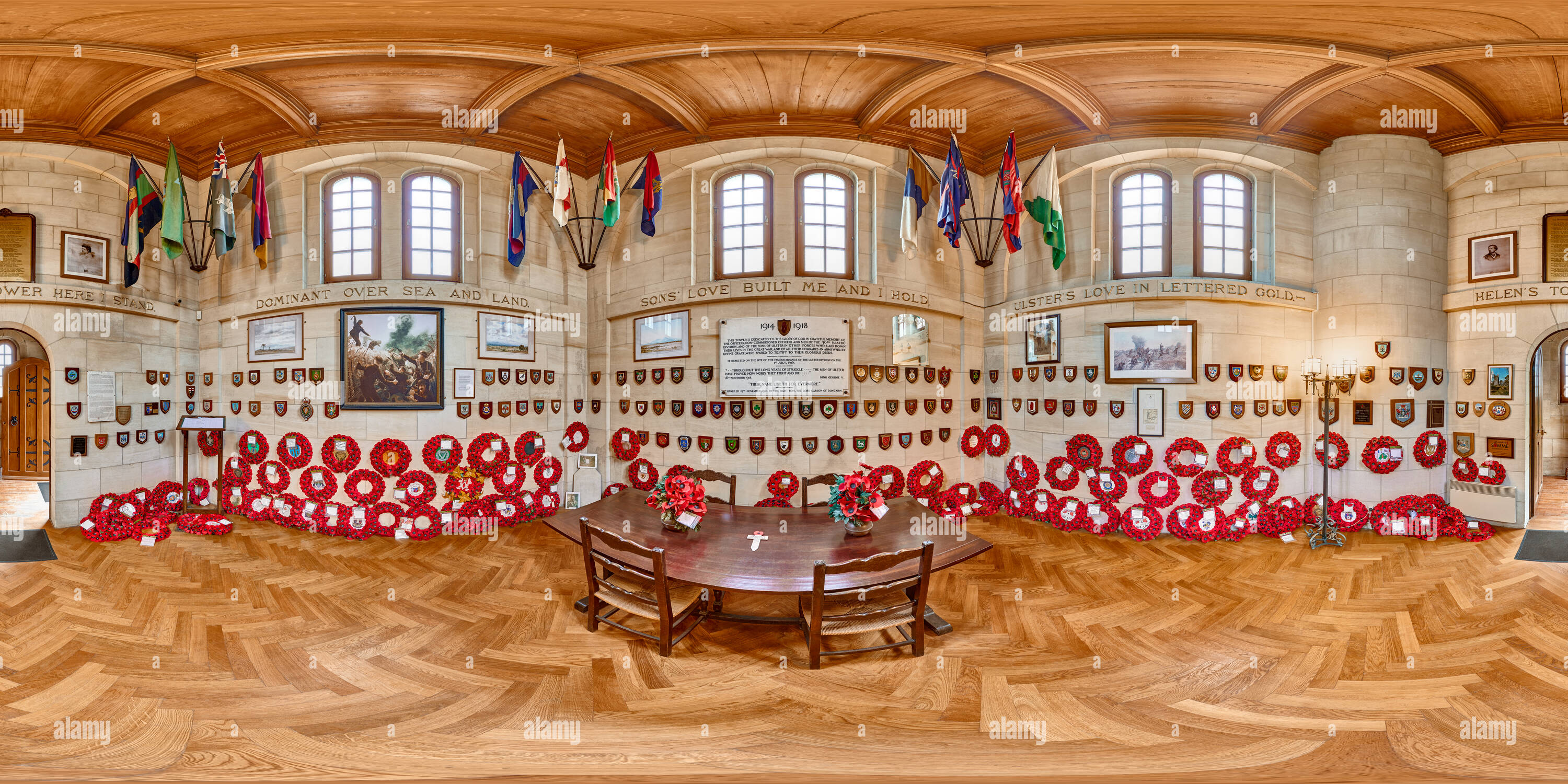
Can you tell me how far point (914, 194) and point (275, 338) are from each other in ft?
31.2

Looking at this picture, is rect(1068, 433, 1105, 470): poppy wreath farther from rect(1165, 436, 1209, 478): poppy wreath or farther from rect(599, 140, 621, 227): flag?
rect(599, 140, 621, 227): flag

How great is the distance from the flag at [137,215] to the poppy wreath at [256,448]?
2.59 metres

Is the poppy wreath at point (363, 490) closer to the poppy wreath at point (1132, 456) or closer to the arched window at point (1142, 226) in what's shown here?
the poppy wreath at point (1132, 456)

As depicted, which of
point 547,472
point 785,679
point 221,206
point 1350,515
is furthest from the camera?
point 547,472

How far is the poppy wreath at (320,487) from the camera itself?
7.83 metres

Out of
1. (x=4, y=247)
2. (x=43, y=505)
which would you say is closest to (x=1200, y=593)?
(x=4, y=247)

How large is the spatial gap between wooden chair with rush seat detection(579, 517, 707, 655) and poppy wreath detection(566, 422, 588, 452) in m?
4.28

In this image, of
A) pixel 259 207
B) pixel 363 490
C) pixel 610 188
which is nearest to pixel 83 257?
pixel 259 207

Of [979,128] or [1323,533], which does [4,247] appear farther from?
[1323,533]

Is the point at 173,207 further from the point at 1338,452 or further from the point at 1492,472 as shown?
the point at 1492,472

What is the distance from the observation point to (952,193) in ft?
25.2

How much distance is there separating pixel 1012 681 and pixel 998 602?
138cm

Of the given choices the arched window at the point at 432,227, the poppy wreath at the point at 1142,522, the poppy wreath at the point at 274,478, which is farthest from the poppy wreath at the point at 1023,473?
the poppy wreath at the point at 274,478

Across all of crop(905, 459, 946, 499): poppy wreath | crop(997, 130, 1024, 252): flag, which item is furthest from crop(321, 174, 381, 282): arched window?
crop(997, 130, 1024, 252): flag
